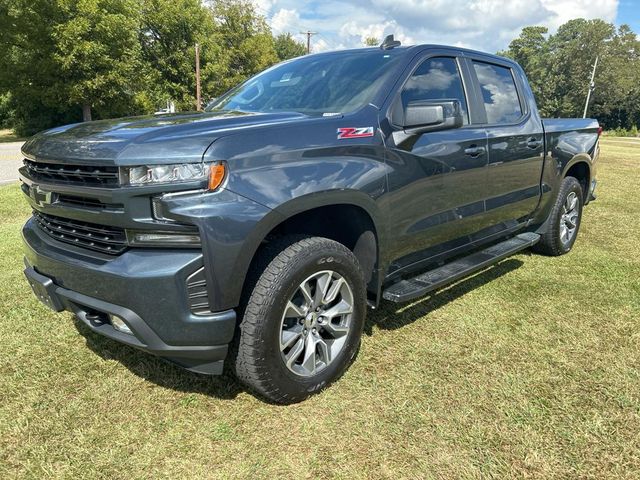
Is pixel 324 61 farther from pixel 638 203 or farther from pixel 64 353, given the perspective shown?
pixel 638 203

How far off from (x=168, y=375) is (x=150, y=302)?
0.94 metres

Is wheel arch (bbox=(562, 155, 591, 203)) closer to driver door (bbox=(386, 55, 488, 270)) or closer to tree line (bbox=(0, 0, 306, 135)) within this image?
driver door (bbox=(386, 55, 488, 270))

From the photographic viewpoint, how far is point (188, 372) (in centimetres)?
290

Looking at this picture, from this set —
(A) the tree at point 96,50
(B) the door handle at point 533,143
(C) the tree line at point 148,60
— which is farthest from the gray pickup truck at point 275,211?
(A) the tree at point 96,50

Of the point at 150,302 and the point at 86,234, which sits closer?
the point at 150,302

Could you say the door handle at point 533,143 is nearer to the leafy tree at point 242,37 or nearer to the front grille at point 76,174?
the front grille at point 76,174

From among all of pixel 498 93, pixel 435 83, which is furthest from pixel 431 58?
pixel 498 93

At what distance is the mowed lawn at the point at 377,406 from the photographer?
2.18m

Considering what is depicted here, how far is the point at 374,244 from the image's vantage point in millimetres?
2900

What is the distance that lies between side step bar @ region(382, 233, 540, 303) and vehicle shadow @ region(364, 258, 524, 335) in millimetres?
372

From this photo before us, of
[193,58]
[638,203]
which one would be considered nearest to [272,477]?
[638,203]

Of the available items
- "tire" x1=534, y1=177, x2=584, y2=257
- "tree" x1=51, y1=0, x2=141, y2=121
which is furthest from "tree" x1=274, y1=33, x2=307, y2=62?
"tire" x1=534, y1=177, x2=584, y2=257

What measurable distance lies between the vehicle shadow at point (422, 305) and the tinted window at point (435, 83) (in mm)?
1454

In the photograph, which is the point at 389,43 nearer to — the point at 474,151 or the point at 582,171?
the point at 474,151
